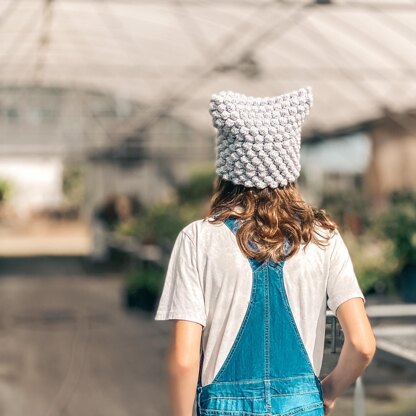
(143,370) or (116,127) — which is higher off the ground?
(116,127)

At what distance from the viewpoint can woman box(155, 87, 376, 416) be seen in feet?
6.49

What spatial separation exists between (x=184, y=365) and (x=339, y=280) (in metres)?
0.38

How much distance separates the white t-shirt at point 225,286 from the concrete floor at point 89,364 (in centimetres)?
137

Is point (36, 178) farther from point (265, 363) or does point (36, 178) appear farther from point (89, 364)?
point (265, 363)

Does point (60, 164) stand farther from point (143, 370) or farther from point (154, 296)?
point (143, 370)

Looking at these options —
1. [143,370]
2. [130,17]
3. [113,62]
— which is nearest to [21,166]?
[113,62]

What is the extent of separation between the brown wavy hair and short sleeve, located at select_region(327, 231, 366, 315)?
38 mm

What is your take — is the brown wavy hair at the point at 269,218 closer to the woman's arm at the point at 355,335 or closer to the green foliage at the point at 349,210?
the woman's arm at the point at 355,335

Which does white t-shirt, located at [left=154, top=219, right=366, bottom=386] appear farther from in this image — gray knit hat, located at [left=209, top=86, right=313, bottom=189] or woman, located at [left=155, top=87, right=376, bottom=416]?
gray knit hat, located at [left=209, top=86, right=313, bottom=189]

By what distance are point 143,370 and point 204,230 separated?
6.09 metres

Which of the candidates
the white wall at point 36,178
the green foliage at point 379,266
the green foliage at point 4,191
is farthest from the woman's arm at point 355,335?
the white wall at point 36,178

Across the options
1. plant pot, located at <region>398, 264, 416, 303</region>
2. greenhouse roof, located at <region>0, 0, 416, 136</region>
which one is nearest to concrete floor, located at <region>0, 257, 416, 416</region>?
plant pot, located at <region>398, 264, 416, 303</region>

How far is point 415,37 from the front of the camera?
37.7 ft

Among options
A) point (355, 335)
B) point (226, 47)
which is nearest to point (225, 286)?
point (355, 335)
